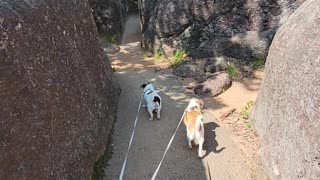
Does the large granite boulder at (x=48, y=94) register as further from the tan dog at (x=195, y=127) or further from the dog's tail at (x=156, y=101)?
the tan dog at (x=195, y=127)

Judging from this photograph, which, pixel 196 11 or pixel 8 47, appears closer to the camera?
pixel 8 47

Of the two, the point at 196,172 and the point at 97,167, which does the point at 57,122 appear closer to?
the point at 97,167

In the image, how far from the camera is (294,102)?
568 cm

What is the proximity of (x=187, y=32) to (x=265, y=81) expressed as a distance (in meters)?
5.72

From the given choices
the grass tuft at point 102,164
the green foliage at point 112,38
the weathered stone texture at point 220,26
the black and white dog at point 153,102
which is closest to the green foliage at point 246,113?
the black and white dog at point 153,102

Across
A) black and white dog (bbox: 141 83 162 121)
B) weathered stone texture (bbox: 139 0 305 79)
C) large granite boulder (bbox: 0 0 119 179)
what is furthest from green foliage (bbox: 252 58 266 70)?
large granite boulder (bbox: 0 0 119 179)

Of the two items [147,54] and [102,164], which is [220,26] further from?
[102,164]

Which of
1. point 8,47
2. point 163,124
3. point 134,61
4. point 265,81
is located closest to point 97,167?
point 163,124

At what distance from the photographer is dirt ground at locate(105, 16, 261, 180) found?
6898 millimetres

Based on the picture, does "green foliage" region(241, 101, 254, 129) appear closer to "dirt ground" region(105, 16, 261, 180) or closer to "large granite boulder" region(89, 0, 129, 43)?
"dirt ground" region(105, 16, 261, 180)

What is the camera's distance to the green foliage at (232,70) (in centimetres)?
1085

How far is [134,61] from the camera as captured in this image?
13117 mm

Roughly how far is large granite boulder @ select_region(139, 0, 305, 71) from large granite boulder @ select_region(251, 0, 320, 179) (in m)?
4.39

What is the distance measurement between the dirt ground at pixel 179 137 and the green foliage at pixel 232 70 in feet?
1.29
